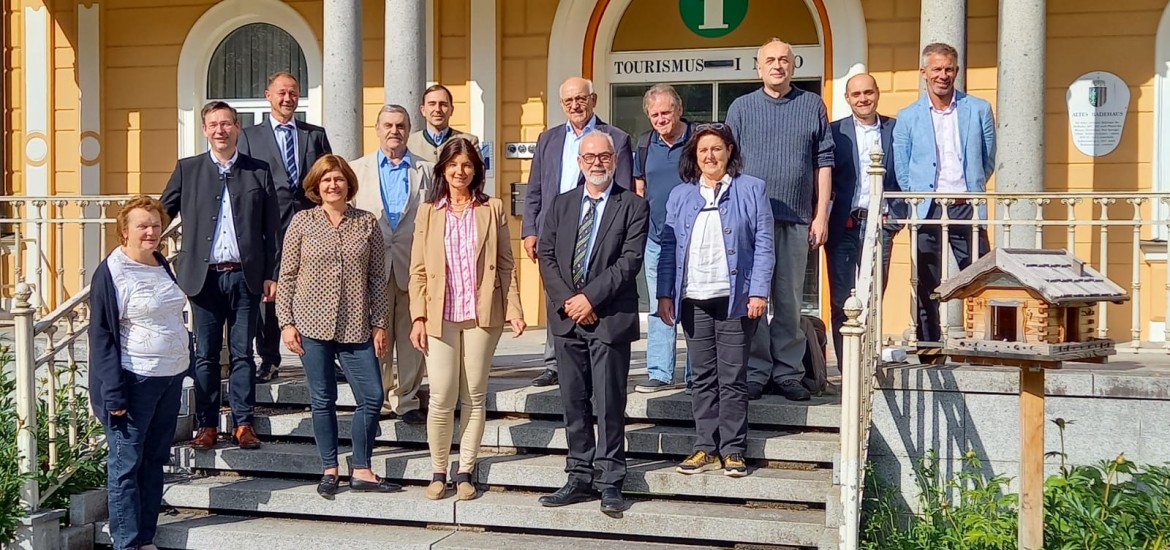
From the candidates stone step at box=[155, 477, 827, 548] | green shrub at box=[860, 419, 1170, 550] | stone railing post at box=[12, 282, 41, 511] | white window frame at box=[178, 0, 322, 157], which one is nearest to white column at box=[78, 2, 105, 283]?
white window frame at box=[178, 0, 322, 157]

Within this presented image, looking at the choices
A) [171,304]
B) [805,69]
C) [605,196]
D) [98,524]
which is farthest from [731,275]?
[805,69]

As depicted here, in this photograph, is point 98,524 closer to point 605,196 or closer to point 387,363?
point 387,363

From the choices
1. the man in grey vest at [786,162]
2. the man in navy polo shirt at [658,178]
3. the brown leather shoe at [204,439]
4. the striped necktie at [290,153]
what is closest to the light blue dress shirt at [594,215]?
the man in navy polo shirt at [658,178]

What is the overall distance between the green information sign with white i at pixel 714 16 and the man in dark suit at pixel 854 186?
4.76 metres

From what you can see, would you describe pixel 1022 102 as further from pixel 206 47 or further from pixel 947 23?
pixel 206 47

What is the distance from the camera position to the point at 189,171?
668cm

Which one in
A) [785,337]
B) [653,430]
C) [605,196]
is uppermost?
[605,196]

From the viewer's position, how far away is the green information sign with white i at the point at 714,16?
11.5 m

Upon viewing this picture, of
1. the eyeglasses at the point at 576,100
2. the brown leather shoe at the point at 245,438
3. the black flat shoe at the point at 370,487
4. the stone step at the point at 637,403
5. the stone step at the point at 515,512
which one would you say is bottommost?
the stone step at the point at 515,512

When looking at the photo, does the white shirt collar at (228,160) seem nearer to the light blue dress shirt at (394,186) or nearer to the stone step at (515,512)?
the light blue dress shirt at (394,186)

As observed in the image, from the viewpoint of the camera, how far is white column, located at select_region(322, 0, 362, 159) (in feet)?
30.4

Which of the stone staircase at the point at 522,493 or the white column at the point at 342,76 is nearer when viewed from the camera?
the stone staircase at the point at 522,493

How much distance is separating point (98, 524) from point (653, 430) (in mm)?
2895

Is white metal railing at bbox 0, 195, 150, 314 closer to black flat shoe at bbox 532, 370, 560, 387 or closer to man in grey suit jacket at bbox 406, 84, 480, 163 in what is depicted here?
man in grey suit jacket at bbox 406, 84, 480, 163
